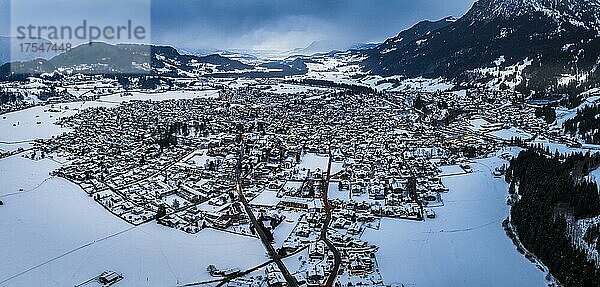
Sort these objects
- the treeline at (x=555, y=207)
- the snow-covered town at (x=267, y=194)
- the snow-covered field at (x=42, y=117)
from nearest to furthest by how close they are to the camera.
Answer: the treeline at (x=555, y=207)
the snow-covered town at (x=267, y=194)
the snow-covered field at (x=42, y=117)

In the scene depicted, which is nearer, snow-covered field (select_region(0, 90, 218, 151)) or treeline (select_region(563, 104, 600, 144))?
treeline (select_region(563, 104, 600, 144))

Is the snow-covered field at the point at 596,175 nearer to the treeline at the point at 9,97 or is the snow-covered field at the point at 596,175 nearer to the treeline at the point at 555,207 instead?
the treeline at the point at 555,207

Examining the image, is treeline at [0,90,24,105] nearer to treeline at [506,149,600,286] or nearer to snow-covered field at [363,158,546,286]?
snow-covered field at [363,158,546,286]

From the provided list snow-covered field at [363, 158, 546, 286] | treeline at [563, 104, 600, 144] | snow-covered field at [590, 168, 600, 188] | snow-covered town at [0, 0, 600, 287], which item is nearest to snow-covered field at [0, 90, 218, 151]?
snow-covered town at [0, 0, 600, 287]

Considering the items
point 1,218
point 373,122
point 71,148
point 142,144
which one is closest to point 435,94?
point 373,122

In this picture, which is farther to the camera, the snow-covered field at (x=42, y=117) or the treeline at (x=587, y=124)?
the snow-covered field at (x=42, y=117)

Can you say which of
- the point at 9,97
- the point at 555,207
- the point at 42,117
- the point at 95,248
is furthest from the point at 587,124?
the point at 9,97

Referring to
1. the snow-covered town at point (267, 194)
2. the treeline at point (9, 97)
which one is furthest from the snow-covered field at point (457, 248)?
the treeline at point (9, 97)
